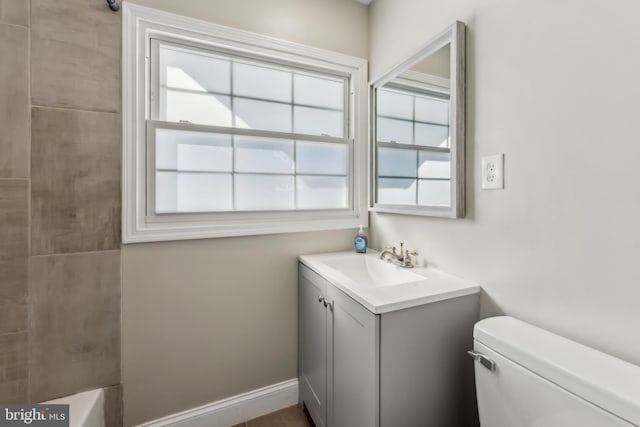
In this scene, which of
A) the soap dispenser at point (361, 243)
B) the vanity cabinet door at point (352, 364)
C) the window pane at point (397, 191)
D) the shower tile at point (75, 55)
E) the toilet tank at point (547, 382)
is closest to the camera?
the toilet tank at point (547, 382)

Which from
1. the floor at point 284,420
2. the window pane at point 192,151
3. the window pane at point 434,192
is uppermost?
the window pane at point 192,151

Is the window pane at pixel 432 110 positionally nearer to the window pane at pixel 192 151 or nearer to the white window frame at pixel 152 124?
the white window frame at pixel 152 124

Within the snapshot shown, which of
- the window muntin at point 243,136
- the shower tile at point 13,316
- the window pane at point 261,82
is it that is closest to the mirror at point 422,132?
the window muntin at point 243,136

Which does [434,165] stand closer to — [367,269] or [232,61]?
[367,269]

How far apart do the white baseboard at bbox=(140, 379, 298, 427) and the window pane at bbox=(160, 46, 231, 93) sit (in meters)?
1.70

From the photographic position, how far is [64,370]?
122 cm

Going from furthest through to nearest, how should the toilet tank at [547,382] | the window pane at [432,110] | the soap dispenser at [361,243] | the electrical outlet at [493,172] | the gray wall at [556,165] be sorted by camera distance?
the soap dispenser at [361,243]
the window pane at [432,110]
the electrical outlet at [493,172]
the gray wall at [556,165]
the toilet tank at [547,382]

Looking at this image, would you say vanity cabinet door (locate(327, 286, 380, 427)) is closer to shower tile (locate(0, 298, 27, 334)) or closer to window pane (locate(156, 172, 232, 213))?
window pane (locate(156, 172, 232, 213))

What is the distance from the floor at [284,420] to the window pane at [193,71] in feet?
6.07

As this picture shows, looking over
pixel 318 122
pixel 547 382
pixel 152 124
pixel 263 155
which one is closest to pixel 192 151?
pixel 152 124

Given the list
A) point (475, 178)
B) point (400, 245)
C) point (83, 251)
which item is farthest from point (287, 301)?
point (475, 178)

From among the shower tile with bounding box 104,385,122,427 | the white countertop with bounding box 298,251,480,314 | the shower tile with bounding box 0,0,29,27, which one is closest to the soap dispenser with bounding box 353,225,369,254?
the white countertop with bounding box 298,251,480,314

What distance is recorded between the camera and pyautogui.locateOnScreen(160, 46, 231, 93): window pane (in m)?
1.44

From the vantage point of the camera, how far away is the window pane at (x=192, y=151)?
1.43 m
